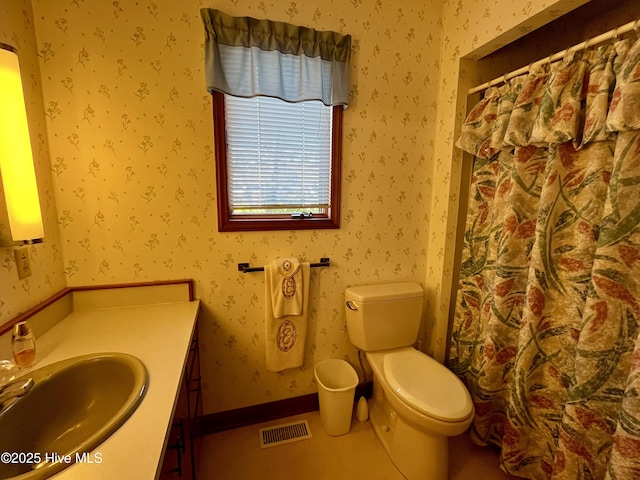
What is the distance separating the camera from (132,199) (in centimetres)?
133

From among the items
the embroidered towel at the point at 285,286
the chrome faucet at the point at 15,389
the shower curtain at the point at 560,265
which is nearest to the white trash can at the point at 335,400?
the embroidered towel at the point at 285,286

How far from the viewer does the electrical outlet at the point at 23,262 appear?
3.29 ft

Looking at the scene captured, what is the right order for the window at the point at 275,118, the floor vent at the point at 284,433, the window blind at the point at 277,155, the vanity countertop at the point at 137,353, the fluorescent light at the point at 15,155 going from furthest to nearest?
the floor vent at the point at 284,433 → the window blind at the point at 277,155 → the window at the point at 275,118 → the fluorescent light at the point at 15,155 → the vanity countertop at the point at 137,353

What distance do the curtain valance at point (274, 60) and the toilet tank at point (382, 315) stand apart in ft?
3.48

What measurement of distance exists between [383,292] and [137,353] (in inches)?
47.1

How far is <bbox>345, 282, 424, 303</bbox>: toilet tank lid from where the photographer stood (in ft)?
5.18

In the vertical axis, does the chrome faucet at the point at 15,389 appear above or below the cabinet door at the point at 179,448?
above

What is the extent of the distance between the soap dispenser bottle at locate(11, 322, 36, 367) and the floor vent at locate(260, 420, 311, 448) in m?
1.18

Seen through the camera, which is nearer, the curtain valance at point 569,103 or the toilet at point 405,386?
the curtain valance at point 569,103

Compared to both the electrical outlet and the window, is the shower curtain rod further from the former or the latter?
the electrical outlet

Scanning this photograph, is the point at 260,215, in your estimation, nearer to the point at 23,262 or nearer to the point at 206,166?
the point at 206,166

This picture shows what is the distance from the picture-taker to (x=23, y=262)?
1.02 m

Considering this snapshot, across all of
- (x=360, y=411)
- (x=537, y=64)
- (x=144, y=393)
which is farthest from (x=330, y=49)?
(x=360, y=411)

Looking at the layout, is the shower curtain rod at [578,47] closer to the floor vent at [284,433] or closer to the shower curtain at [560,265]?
the shower curtain at [560,265]
